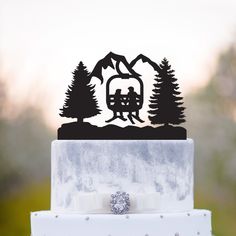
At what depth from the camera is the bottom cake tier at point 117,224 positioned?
19.6ft

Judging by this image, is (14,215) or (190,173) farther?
(14,215)

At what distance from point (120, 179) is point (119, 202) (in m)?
0.17

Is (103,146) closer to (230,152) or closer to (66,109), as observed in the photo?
(66,109)

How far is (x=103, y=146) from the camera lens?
20.0ft

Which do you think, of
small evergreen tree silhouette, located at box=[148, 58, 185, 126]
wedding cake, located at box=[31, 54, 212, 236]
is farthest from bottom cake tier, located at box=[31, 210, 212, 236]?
small evergreen tree silhouette, located at box=[148, 58, 185, 126]

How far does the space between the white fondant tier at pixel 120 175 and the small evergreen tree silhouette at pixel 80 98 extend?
0.86 ft

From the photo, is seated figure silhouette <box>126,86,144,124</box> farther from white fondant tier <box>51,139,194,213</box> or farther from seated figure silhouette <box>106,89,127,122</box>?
white fondant tier <box>51,139,194,213</box>

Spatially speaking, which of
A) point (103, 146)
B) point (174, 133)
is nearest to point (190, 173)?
point (174, 133)

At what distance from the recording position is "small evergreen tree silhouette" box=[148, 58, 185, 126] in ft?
21.1

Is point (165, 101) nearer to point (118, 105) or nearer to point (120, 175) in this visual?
point (118, 105)

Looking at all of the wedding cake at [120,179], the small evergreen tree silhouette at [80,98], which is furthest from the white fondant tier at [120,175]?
the small evergreen tree silhouette at [80,98]

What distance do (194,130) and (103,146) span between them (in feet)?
17.4

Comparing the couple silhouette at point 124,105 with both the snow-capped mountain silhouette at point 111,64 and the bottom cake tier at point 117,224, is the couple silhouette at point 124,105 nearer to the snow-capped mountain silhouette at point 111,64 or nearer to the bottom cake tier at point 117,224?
the snow-capped mountain silhouette at point 111,64

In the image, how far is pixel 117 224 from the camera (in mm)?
5961
